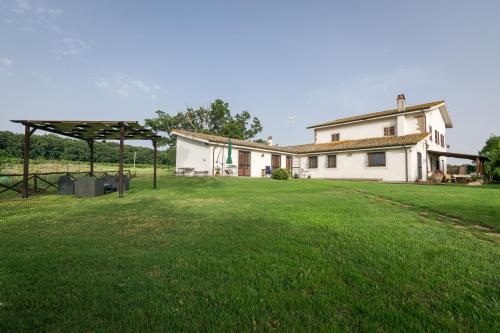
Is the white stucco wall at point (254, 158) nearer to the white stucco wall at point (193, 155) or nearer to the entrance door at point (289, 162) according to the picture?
the entrance door at point (289, 162)

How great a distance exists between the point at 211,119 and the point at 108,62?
2161cm

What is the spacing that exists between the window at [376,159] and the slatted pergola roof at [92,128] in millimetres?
18115

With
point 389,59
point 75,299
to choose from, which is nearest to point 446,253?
point 75,299

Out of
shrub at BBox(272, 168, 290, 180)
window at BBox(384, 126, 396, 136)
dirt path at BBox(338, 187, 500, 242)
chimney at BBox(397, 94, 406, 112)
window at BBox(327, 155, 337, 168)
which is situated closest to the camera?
dirt path at BBox(338, 187, 500, 242)

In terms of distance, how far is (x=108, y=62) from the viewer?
59.1 ft

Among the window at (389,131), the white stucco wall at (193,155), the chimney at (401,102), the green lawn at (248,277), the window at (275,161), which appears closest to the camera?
the green lawn at (248,277)

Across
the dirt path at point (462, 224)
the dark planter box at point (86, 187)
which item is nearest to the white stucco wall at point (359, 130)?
the dirt path at point (462, 224)

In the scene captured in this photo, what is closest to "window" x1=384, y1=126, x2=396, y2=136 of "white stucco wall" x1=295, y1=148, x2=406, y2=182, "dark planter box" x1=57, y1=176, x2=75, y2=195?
"white stucco wall" x1=295, y1=148, x2=406, y2=182

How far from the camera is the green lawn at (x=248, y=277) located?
5.64 feet

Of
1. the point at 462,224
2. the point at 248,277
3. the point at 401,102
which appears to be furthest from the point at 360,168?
the point at 248,277

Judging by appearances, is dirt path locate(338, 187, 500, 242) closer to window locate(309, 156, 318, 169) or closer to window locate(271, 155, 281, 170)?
window locate(271, 155, 281, 170)

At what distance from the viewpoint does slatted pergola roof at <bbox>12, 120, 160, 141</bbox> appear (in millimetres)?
9117

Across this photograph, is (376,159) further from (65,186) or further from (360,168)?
(65,186)

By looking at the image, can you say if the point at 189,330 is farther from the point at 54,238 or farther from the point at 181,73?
the point at 181,73
